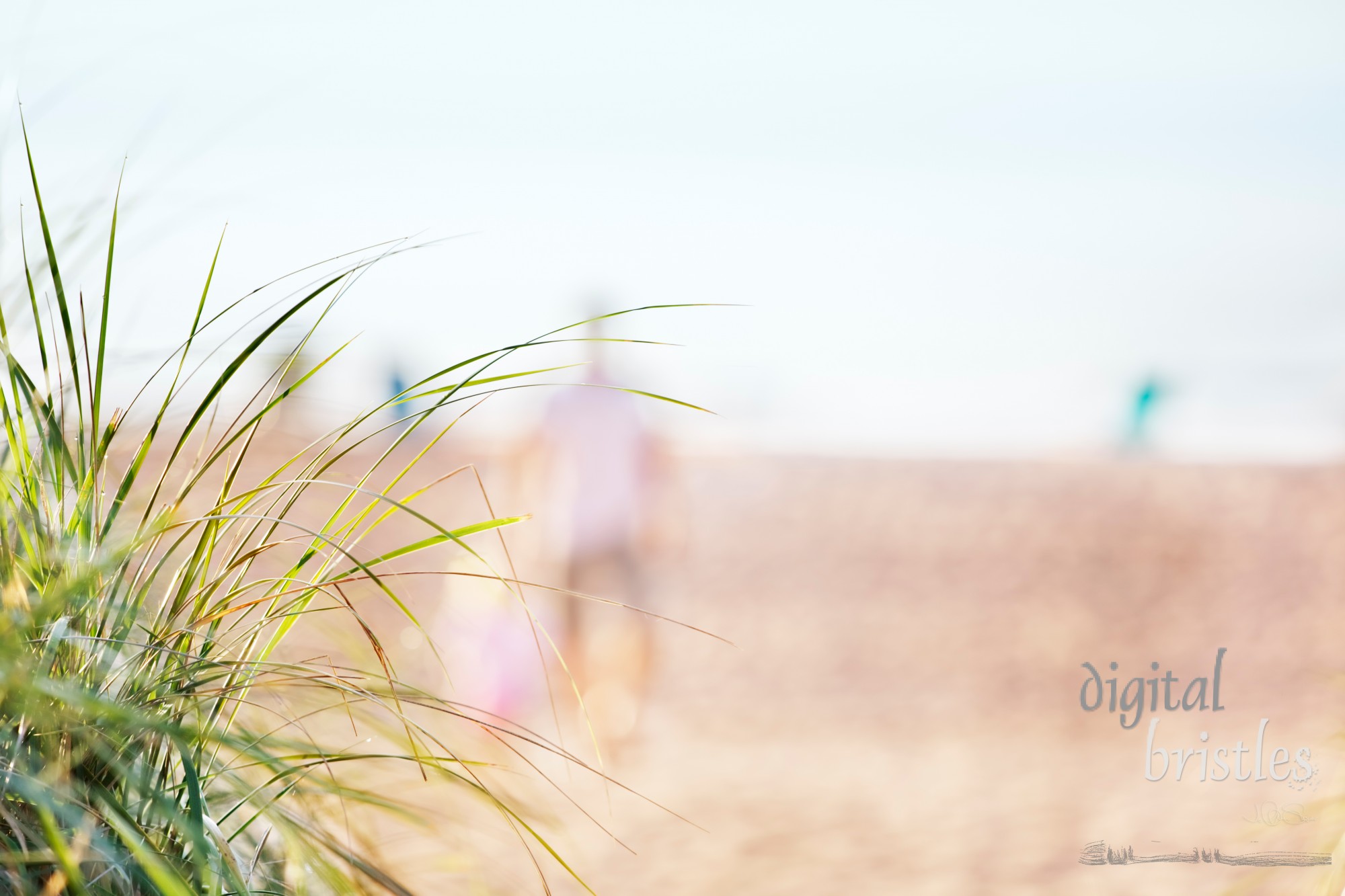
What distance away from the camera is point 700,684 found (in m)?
7.15

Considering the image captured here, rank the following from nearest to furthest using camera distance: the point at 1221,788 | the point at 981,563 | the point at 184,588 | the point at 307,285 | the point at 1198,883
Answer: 1. the point at 184,588
2. the point at 307,285
3. the point at 1198,883
4. the point at 1221,788
5. the point at 981,563

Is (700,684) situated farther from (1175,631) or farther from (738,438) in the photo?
(738,438)

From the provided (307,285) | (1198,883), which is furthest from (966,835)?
(307,285)

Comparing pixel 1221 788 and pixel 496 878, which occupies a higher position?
pixel 496 878

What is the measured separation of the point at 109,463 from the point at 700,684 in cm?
628
